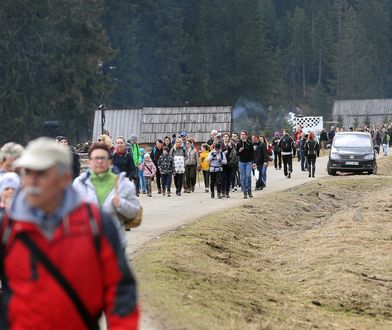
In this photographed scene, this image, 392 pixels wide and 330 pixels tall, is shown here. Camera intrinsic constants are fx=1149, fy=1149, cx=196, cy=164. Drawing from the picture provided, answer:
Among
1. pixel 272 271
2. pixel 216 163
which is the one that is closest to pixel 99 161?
pixel 272 271

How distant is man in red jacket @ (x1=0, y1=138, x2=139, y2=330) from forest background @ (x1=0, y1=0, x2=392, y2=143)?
64.7m

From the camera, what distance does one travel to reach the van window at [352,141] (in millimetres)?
41562

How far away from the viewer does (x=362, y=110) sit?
112 metres

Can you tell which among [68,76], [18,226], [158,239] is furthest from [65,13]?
[18,226]

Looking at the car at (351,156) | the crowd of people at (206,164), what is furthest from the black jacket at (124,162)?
the car at (351,156)

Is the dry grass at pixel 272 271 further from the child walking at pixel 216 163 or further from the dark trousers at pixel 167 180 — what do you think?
the dark trousers at pixel 167 180

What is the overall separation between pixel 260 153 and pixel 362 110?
79518 mm

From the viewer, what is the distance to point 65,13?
253 feet

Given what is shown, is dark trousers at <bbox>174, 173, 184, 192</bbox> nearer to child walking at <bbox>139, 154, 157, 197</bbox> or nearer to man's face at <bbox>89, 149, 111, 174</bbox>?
child walking at <bbox>139, 154, 157, 197</bbox>

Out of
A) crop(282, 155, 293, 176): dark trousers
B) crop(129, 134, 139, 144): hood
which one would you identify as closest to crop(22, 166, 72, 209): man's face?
crop(129, 134, 139, 144): hood

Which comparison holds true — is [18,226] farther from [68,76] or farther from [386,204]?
[68,76]

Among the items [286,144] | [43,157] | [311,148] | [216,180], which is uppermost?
[43,157]

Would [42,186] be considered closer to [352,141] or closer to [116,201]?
[116,201]

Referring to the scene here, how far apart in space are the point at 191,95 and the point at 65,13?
2430cm
